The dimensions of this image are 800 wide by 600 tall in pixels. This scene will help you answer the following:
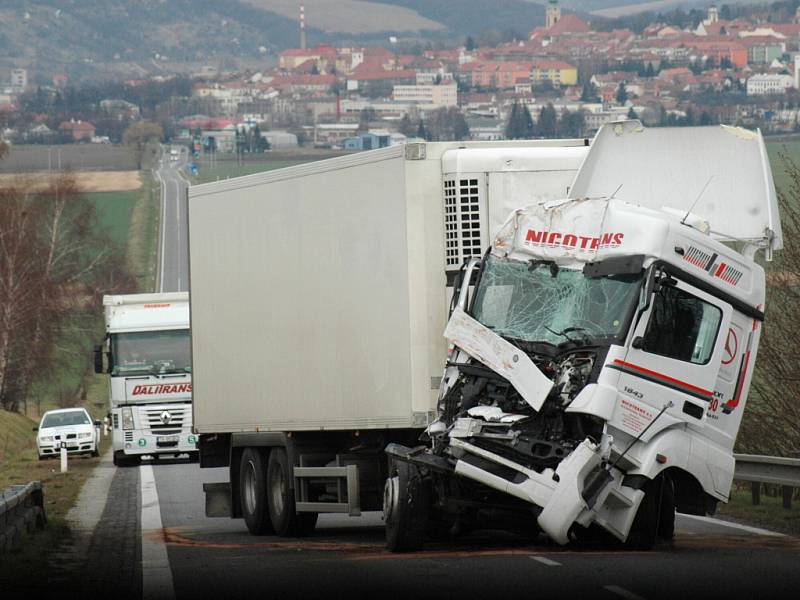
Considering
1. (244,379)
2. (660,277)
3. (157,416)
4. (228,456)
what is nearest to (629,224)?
(660,277)

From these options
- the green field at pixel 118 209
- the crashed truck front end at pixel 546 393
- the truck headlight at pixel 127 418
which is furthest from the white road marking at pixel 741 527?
the green field at pixel 118 209

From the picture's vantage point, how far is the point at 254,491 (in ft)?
59.0

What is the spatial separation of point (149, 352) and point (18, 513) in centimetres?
1905

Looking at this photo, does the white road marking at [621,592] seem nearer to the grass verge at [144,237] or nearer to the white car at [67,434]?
the white car at [67,434]

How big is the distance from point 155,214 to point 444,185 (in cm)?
13069

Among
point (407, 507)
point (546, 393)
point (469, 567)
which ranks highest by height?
point (546, 393)

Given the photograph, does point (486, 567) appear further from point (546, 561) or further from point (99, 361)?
point (99, 361)

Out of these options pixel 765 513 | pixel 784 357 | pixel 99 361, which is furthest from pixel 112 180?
pixel 765 513

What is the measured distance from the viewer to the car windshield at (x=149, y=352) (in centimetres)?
3538

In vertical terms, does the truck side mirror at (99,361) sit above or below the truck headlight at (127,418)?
above

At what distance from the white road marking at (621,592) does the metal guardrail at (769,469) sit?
214 inches

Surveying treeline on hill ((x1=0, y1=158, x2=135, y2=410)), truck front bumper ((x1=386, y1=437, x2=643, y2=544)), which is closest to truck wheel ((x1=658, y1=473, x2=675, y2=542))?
truck front bumper ((x1=386, y1=437, x2=643, y2=544))

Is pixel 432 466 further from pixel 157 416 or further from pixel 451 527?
pixel 157 416

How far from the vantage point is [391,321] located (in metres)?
15.2
